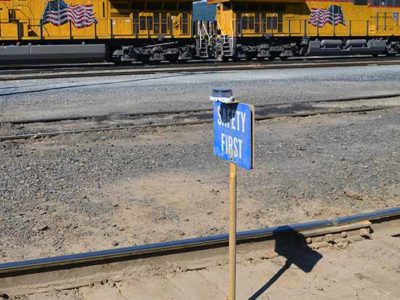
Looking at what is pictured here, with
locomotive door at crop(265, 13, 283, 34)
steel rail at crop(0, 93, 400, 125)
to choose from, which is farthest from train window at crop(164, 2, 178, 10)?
steel rail at crop(0, 93, 400, 125)

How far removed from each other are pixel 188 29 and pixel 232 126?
2531 cm

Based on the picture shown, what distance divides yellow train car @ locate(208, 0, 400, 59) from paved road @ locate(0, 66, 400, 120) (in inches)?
294

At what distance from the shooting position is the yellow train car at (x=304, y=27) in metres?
29.5

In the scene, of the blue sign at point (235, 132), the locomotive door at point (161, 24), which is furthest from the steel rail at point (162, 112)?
the locomotive door at point (161, 24)

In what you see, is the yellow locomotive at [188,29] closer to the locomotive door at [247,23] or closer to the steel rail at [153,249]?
the locomotive door at [247,23]

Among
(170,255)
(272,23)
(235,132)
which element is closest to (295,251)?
(170,255)

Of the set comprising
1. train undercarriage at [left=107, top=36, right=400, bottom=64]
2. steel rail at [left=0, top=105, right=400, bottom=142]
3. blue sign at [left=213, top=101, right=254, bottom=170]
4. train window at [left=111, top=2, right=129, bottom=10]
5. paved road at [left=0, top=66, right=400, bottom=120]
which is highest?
train window at [left=111, top=2, right=129, bottom=10]

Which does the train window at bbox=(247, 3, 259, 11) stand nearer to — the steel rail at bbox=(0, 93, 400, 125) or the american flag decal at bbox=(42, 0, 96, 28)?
the american flag decal at bbox=(42, 0, 96, 28)

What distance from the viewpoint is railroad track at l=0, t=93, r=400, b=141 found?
11.1 m

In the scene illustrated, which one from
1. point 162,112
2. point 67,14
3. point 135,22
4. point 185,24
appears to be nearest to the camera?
point 162,112

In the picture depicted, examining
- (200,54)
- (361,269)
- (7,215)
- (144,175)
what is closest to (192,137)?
(144,175)

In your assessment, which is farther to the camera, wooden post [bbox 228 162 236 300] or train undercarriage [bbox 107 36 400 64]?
train undercarriage [bbox 107 36 400 64]

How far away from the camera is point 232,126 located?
3611mm

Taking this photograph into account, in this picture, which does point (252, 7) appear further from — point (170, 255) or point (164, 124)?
point (170, 255)
